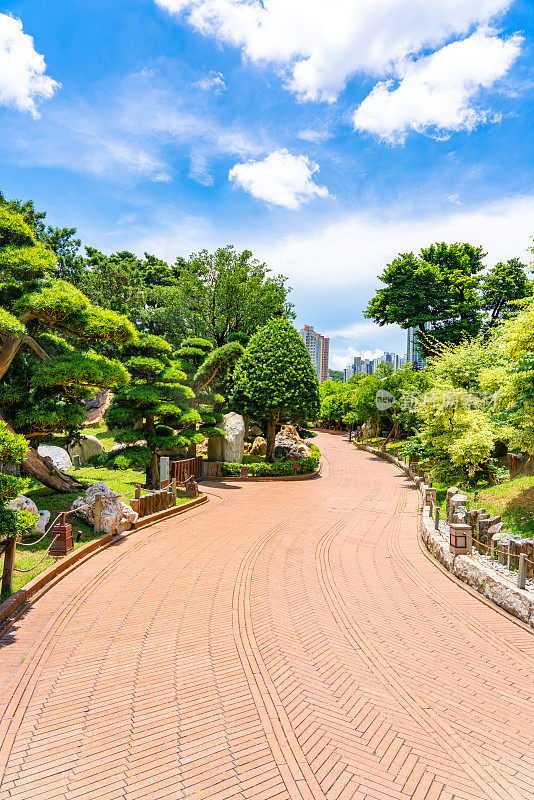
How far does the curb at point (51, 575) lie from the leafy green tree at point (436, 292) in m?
30.2

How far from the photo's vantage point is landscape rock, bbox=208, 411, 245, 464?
2434cm

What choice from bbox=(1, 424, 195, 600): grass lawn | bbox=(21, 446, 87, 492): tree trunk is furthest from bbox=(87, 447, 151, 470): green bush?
bbox=(1, 424, 195, 600): grass lawn

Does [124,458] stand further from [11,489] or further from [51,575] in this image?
[11,489]

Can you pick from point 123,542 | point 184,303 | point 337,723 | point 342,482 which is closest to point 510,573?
point 337,723

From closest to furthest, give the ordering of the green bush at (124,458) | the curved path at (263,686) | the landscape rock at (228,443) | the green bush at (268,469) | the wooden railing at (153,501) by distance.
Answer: the curved path at (263,686) < the wooden railing at (153,501) < the green bush at (124,458) < the green bush at (268,469) < the landscape rock at (228,443)

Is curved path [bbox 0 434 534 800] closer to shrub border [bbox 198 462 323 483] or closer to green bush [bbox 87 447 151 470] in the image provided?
green bush [bbox 87 447 151 470]

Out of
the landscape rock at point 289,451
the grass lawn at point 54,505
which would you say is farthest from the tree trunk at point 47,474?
the landscape rock at point 289,451

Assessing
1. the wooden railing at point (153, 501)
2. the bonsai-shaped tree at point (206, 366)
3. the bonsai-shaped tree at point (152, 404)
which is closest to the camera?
the wooden railing at point (153, 501)

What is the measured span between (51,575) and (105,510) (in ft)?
10.7

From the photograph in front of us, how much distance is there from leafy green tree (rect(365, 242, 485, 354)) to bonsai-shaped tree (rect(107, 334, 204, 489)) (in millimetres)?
24387

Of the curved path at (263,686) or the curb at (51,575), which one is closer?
the curved path at (263,686)

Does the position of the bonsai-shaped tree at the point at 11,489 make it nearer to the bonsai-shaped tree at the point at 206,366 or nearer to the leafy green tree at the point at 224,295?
the bonsai-shaped tree at the point at 206,366

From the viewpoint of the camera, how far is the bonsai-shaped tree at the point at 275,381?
2409 centimetres

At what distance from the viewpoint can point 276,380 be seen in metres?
24.1
